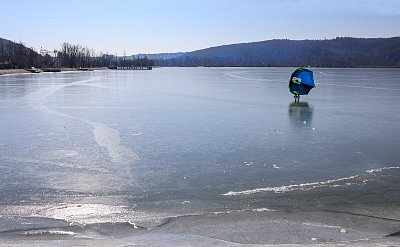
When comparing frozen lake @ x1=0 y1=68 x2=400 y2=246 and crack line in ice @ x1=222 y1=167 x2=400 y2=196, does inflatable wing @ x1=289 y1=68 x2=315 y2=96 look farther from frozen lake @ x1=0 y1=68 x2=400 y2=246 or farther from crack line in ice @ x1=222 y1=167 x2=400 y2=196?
crack line in ice @ x1=222 y1=167 x2=400 y2=196

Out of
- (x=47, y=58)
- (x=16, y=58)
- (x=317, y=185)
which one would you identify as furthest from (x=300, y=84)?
(x=47, y=58)

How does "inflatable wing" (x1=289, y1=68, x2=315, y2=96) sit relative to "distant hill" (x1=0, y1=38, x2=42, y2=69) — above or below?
below

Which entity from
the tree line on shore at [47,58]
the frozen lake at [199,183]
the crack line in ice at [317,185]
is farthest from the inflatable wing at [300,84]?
the tree line on shore at [47,58]

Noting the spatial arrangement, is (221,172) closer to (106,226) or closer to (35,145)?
(106,226)

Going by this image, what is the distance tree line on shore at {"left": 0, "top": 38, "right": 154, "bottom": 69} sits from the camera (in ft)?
283

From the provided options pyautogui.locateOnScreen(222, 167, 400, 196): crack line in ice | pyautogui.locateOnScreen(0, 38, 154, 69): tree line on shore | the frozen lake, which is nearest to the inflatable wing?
the frozen lake

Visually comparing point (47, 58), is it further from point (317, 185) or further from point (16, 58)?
point (317, 185)

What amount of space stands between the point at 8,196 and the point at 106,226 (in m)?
1.74

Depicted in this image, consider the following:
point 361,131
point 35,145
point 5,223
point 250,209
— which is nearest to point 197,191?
point 250,209

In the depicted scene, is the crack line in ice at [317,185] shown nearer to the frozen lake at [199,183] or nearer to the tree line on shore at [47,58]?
the frozen lake at [199,183]

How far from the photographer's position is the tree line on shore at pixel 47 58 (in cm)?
8625

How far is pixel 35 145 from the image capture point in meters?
8.83

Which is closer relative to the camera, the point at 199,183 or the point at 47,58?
the point at 199,183

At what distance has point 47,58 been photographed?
362ft
